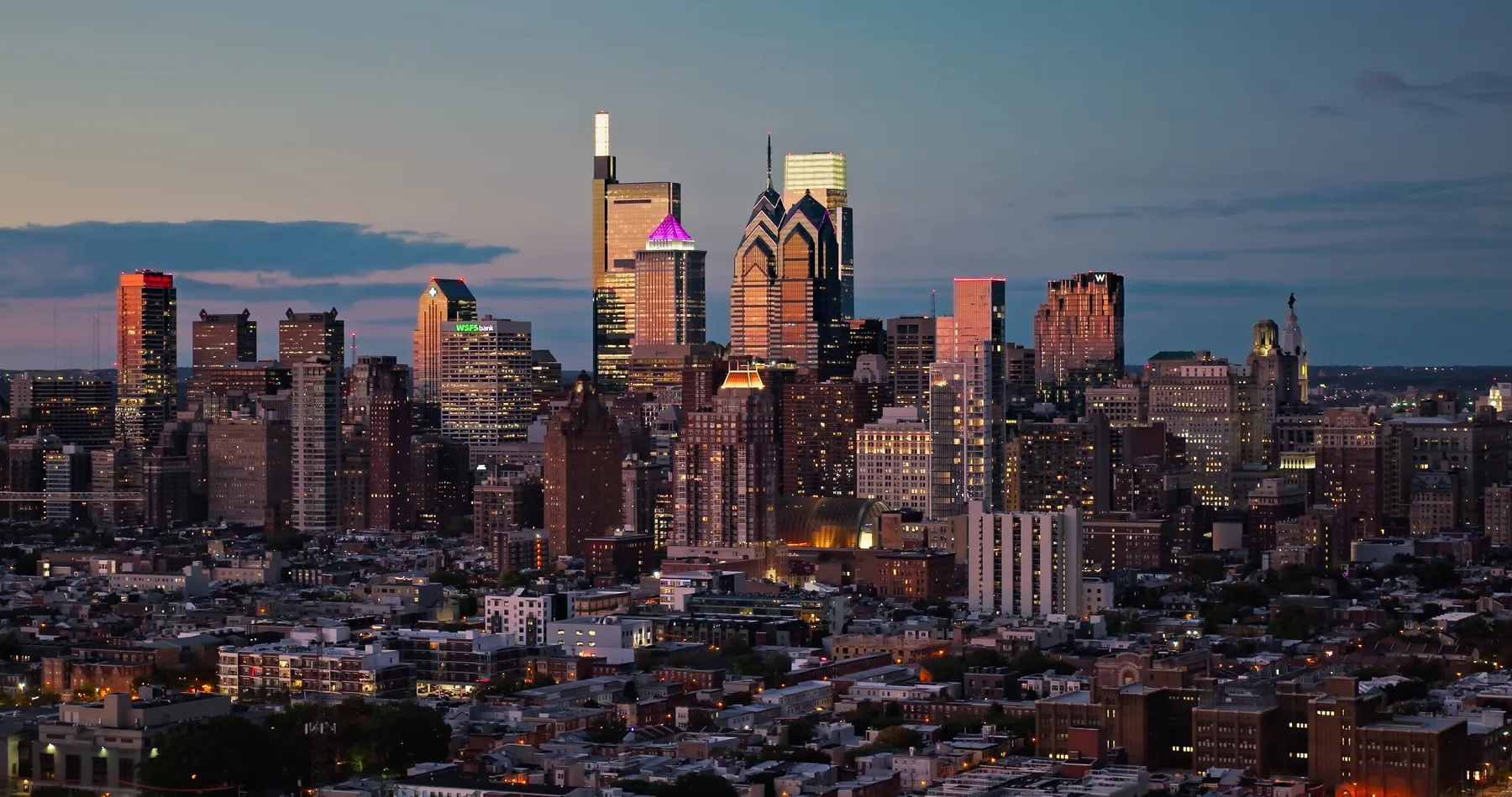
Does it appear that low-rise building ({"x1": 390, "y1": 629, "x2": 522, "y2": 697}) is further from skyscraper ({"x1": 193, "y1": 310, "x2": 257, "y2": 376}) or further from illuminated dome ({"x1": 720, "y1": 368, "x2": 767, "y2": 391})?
skyscraper ({"x1": 193, "y1": 310, "x2": 257, "y2": 376})

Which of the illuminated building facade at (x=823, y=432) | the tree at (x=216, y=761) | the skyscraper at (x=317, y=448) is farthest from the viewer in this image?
the skyscraper at (x=317, y=448)

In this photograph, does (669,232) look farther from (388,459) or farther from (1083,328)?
(388,459)

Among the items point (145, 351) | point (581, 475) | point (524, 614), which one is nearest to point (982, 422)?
point (581, 475)

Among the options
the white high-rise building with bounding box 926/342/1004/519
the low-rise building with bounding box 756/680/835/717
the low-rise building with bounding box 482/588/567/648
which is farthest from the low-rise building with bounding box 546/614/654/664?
the white high-rise building with bounding box 926/342/1004/519

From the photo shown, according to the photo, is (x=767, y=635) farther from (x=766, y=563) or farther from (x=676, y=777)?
(x=676, y=777)

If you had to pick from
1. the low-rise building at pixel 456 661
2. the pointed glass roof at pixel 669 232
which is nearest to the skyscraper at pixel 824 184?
the pointed glass roof at pixel 669 232

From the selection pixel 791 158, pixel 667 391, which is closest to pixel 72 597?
pixel 667 391

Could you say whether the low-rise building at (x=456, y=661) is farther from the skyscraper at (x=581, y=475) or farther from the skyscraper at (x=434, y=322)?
the skyscraper at (x=434, y=322)
